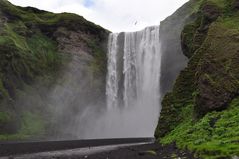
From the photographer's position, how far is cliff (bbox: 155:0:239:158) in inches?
1391

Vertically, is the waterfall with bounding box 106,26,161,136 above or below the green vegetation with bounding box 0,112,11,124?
above

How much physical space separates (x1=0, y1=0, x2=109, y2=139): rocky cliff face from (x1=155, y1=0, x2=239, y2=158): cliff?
48.5 meters

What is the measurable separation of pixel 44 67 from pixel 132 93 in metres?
28.3

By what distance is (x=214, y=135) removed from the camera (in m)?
34.4

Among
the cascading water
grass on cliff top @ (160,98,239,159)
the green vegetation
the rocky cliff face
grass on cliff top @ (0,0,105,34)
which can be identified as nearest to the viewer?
grass on cliff top @ (160,98,239,159)

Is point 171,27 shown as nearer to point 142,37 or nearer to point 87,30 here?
point 142,37

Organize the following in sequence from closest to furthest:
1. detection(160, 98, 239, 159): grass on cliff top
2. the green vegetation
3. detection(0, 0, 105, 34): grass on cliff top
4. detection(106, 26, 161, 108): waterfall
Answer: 1. detection(160, 98, 239, 159): grass on cliff top
2. the green vegetation
3. detection(106, 26, 161, 108): waterfall
4. detection(0, 0, 105, 34): grass on cliff top

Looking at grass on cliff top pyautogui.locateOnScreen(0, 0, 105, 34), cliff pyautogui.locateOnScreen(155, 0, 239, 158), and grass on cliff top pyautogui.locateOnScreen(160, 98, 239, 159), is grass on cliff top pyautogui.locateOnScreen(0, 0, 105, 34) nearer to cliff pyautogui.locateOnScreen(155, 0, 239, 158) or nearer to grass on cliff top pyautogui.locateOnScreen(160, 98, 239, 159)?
cliff pyautogui.locateOnScreen(155, 0, 239, 158)

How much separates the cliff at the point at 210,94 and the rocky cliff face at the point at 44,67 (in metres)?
48.5

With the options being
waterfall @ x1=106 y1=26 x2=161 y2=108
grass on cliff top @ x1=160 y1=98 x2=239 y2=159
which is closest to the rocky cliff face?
waterfall @ x1=106 y1=26 x2=161 y2=108

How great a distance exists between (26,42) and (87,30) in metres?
20.7

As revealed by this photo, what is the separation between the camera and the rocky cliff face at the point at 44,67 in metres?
103

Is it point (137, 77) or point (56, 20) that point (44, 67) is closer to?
point (56, 20)

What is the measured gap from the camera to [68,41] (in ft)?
415
